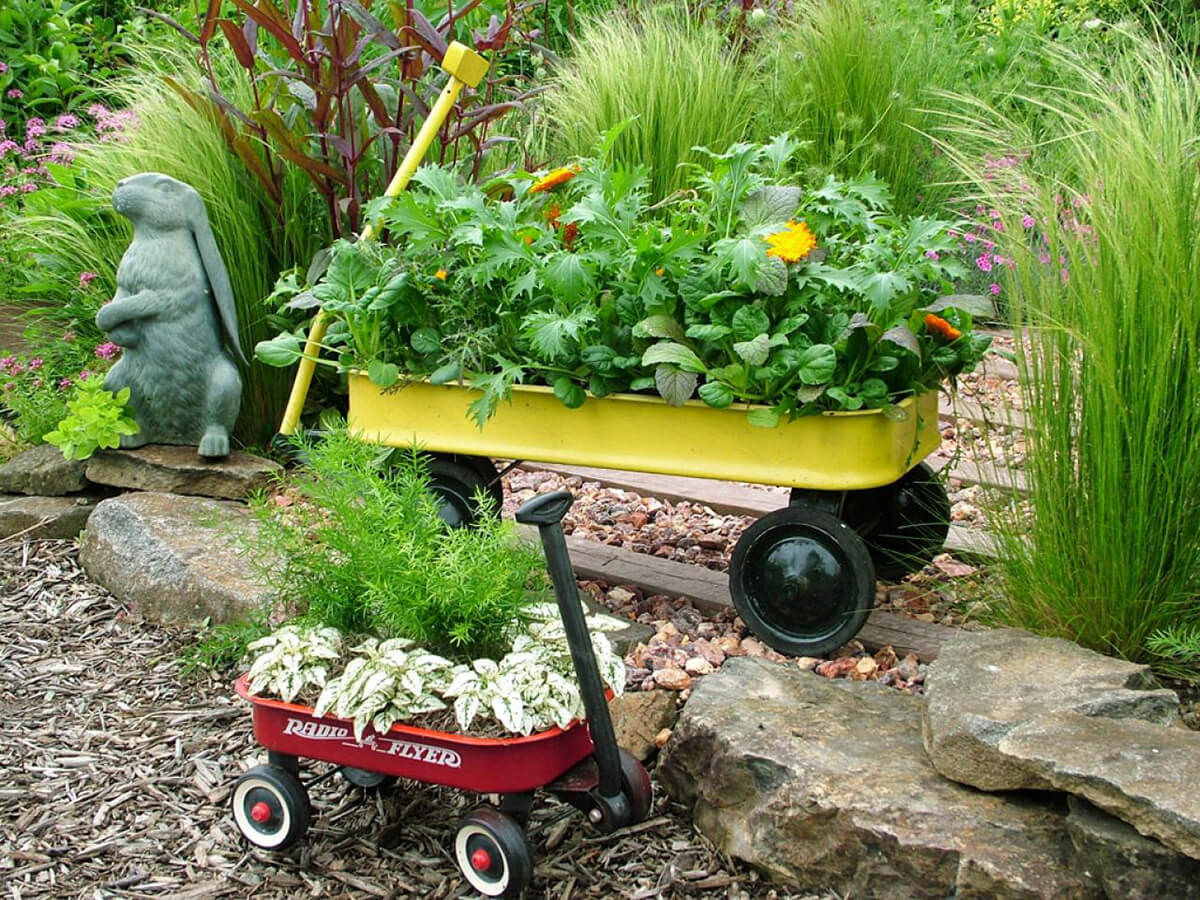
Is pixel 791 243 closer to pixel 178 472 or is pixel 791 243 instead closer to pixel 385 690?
pixel 385 690

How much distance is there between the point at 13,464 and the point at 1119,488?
126 inches

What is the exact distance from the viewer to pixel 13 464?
3834 millimetres

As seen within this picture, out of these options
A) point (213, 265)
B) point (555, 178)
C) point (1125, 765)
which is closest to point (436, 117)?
point (555, 178)

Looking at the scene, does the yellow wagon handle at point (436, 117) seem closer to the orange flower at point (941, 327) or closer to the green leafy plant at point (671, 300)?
the green leafy plant at point (671, 300)

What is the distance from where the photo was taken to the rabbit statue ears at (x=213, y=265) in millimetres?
3570

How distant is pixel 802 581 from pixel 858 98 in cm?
275

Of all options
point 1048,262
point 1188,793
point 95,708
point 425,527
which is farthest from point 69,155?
point 1188,793

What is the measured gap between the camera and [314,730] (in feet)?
6.45

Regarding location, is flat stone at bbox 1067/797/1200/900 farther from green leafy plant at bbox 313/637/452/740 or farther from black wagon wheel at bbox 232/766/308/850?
black wagon wheel at bbox 232/766/308/850

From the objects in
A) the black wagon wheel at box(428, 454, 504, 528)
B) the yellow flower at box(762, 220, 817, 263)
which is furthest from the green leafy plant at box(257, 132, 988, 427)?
the black wagon wheel at box(428, 454, 504, 528)

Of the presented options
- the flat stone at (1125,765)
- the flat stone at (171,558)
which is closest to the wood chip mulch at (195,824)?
the flat stone at (171,558)

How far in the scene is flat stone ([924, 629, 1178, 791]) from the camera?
1.84m

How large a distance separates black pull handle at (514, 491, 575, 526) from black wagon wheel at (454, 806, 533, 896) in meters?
0.47

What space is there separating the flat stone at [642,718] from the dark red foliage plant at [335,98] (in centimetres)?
213
